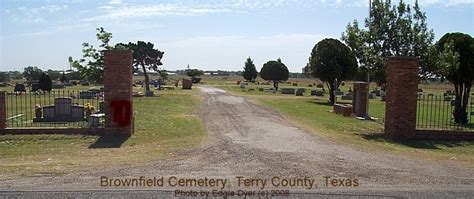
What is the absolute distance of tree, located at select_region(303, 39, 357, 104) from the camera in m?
38.8

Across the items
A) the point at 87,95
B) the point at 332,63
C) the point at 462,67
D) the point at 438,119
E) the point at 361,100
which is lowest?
the point at 438,119

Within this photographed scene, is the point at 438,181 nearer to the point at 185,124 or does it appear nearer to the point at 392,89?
the point at 392,89

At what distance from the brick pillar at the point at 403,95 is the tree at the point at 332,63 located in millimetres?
23154

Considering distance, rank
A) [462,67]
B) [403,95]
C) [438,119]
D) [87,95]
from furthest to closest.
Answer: [87,95] → [438,119] → [462,67] → [403,95]

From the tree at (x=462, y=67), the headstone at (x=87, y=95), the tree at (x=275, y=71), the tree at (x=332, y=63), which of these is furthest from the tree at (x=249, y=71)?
the tree at (x=462, y=67)

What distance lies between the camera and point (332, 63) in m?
38.8

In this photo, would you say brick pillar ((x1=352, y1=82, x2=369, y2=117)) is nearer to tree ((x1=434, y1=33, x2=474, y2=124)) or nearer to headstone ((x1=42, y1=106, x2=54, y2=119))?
tree ((x1=434, y1=33, x2=474, y2=124))

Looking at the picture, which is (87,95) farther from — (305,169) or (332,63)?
(305,169)

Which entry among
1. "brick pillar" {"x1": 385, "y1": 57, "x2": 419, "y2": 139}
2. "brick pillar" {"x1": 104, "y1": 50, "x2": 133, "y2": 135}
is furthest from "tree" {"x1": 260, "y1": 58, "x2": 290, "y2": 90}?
"brick pillar" {"x1": 104, "y1": 50, "x2": 133, "y2": 135}

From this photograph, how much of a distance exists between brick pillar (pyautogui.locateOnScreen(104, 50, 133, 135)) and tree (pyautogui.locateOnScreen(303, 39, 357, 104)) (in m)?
26.0

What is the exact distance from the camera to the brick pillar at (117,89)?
14.8 metres

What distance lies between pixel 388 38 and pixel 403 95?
3.84m

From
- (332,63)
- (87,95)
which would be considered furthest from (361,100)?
(87,95)

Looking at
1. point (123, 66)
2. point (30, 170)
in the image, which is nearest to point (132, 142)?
point (123, 66)
